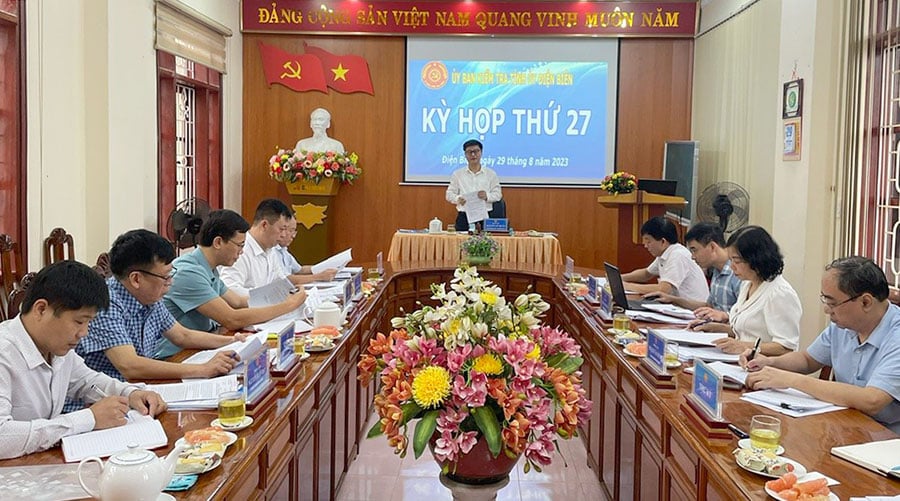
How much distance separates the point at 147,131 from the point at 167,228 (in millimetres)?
866

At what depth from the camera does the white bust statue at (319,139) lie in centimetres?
784

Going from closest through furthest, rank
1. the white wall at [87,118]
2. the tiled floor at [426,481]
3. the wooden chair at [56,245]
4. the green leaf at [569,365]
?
the green leaf at [569,365] → the tiled floor at [426,481] → the wooden chair at [56,245] → the white wall at [87,118]

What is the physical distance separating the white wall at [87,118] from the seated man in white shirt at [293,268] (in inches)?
50.1

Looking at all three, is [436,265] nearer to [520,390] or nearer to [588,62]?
[588,62]

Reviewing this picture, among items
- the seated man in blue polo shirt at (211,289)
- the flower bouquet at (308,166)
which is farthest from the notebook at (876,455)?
the flower bouquet at (308,166)

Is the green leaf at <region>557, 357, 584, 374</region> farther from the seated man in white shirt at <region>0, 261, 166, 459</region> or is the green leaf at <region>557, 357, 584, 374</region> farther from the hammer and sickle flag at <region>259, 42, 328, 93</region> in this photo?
the hammer and sickle flag at <region>259, 42, 328, 93</region>

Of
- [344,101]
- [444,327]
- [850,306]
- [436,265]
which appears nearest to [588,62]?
[344,101]

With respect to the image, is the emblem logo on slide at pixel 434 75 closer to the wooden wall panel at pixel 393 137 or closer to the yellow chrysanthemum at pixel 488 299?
the wooden wall panel at pixel 393 137

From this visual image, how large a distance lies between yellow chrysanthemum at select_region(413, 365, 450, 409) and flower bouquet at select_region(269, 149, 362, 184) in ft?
19.4

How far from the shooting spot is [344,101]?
8.05m

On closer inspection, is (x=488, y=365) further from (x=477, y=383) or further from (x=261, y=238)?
(x=261, y=238)

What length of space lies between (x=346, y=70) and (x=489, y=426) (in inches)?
267

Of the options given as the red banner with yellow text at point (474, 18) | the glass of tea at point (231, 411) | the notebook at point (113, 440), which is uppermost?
the red banner with yellow text at point (474, 18)

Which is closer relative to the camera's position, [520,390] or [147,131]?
[520,390]
